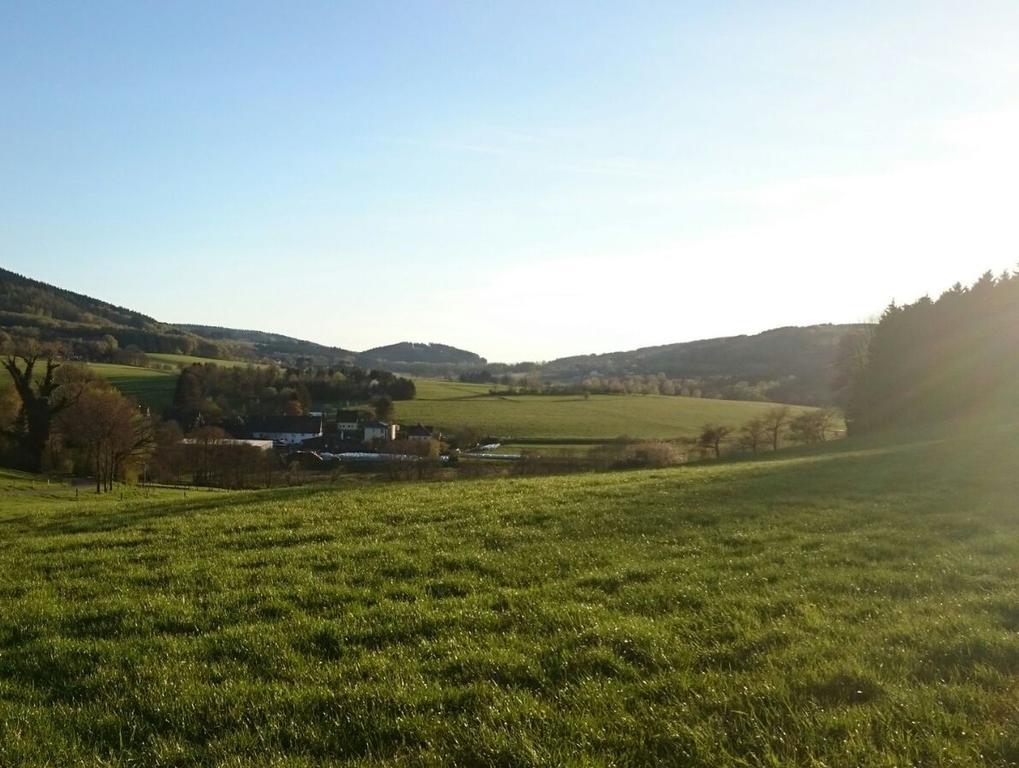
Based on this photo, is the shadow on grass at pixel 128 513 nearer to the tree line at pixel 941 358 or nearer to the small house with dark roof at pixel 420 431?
the tree line at pixel 941 358

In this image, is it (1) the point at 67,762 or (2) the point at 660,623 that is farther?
(2) the point at 660,623

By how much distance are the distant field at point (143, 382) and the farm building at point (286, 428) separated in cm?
1521

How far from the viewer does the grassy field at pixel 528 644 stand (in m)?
6.26

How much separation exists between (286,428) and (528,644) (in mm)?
107230

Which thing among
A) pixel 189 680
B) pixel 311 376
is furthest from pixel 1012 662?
pixel 311 376

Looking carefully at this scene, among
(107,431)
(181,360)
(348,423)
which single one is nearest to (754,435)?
(107,431)

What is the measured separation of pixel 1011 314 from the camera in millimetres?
57812

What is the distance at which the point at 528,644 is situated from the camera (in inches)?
335

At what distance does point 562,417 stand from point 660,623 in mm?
103027

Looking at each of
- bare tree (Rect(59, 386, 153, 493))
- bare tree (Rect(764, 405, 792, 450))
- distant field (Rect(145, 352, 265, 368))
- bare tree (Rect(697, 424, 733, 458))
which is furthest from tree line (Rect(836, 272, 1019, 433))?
distant field (Rect(145, 352, 265, 368))

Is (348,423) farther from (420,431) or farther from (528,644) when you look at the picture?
(528,644)

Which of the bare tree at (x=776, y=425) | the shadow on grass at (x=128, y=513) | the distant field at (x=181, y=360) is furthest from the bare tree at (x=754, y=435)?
the distant field at (x=181, y=360)

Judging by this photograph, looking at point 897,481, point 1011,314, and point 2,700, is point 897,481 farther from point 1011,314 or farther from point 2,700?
point 1011,314

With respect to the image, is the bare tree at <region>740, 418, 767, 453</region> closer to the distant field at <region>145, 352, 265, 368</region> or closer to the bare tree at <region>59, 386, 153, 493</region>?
the bare tree at <region>59, 386, 153, 493</region>
